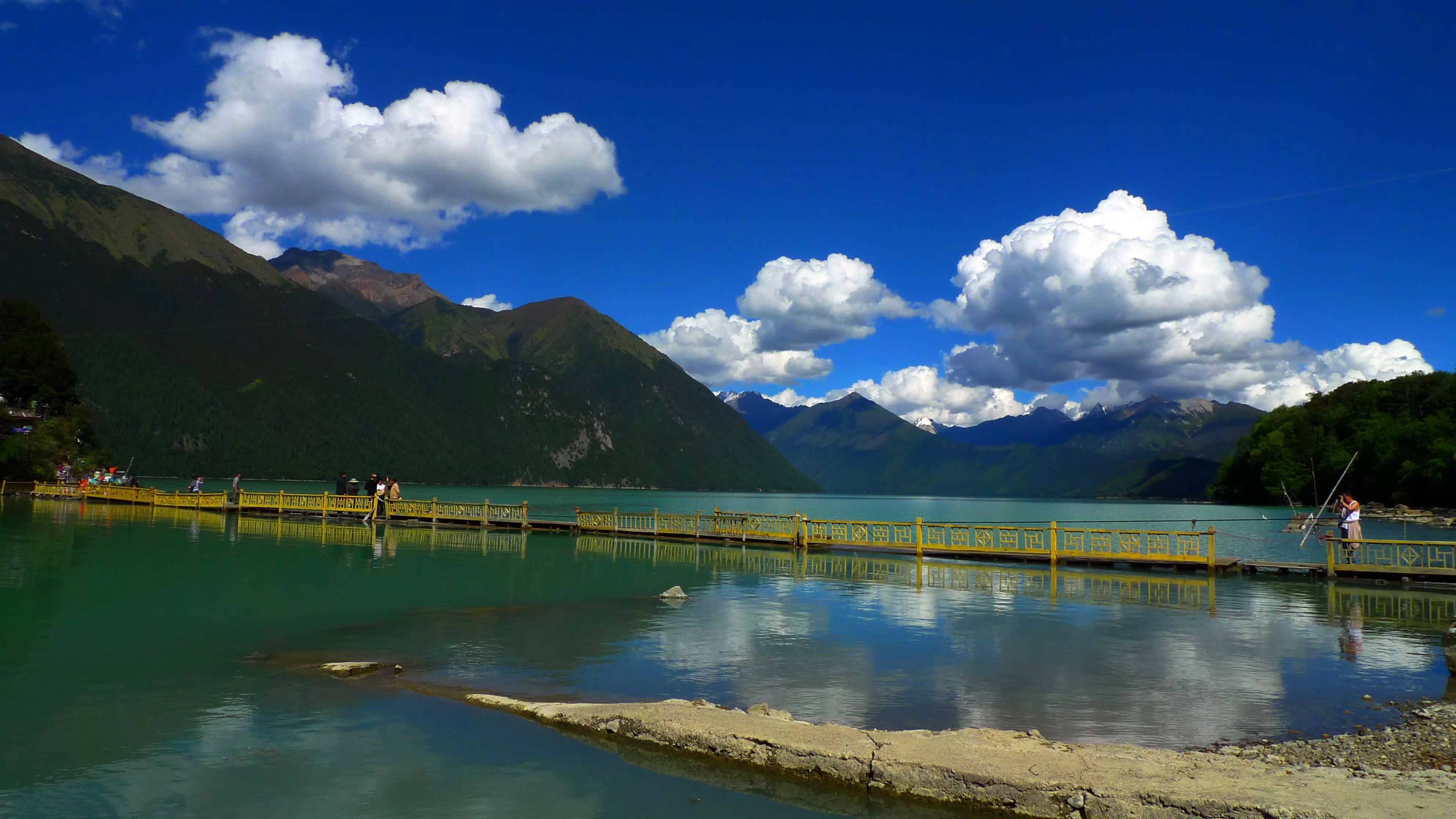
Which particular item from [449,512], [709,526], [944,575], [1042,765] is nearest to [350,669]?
[1042,765]

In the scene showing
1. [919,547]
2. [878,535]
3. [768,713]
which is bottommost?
[919,547]

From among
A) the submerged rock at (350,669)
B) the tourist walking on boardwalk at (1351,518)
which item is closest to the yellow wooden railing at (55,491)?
the submerged rock at (350,669)

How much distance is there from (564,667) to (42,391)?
102 m

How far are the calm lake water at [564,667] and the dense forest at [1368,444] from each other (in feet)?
331

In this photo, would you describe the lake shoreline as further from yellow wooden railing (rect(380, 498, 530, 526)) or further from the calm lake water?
yellow wooden railing (rect(380, 498, 530, 526))

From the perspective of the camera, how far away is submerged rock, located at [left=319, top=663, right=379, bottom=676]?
506 inches

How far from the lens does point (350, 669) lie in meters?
13.0

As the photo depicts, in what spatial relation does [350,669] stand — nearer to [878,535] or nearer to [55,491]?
[878,535]

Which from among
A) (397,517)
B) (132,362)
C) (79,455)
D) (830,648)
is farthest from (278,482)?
(830,648)

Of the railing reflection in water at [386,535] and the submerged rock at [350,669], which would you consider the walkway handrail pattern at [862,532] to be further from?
the submerged rock at [350,669]

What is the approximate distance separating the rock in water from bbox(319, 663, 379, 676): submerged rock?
1803cm

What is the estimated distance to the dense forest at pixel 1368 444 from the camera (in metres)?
107

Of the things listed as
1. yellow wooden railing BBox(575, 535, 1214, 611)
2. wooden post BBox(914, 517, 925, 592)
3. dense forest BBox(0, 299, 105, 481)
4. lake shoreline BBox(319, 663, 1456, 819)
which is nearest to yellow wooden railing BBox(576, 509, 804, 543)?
yellow wooden railing BBox(575, 535, 1214, 611)

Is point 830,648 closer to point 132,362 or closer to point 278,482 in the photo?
point 278,482
